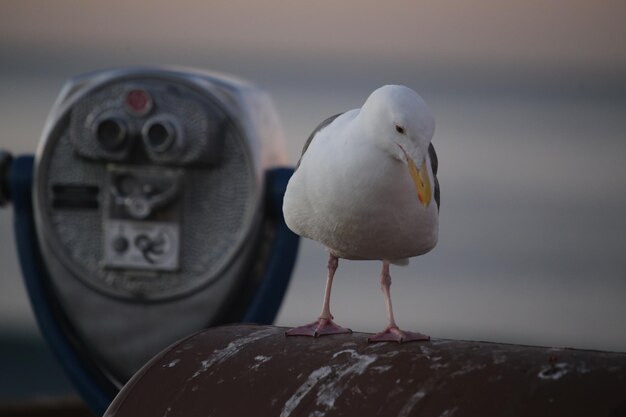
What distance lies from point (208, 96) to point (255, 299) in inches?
33.0

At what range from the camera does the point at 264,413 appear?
2.94m

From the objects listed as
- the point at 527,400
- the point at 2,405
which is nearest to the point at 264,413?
the point at 527,400

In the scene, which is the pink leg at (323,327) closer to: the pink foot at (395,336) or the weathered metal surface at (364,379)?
the weathered metal surface at (364,379)

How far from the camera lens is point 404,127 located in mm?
3150

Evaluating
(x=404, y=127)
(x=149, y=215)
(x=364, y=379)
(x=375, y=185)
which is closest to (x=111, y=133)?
(x=149, y=215)

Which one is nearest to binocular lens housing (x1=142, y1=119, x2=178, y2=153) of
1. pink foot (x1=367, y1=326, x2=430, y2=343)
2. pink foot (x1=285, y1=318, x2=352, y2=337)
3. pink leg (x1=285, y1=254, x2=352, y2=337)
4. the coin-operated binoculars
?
the coin-operated binoculars

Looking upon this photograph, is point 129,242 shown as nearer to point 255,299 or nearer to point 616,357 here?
point 255,299

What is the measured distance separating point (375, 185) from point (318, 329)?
44cm

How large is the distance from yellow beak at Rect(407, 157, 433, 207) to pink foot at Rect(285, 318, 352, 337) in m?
0.50

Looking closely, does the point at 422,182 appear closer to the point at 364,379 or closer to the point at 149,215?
the point at 364,379

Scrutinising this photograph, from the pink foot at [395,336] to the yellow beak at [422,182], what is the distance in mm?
357

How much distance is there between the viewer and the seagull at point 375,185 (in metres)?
3.17

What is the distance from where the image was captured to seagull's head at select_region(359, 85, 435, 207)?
3.14 metres

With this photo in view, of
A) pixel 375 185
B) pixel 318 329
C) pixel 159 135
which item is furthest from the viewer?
pixel 159 135
